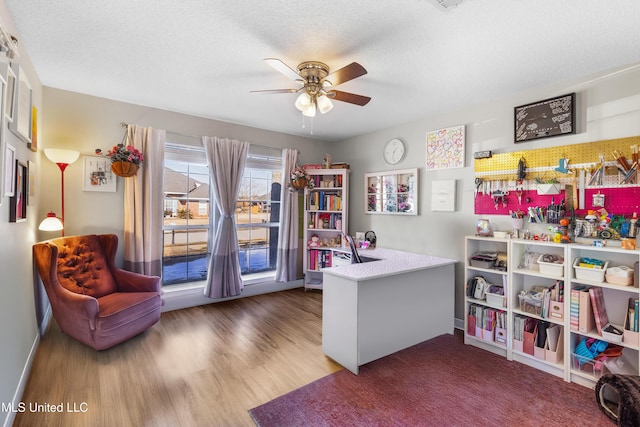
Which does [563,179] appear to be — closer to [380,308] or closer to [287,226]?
[380,308]

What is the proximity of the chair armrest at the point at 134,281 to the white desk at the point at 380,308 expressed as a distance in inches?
72.3

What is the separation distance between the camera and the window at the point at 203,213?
12.6ft

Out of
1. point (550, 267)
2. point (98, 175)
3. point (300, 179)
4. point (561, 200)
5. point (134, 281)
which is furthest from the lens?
point (300, 179)

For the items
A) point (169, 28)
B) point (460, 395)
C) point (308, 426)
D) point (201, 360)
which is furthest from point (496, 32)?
point (201, 360)

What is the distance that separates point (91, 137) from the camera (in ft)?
10.3

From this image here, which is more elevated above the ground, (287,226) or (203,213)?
(203,213)

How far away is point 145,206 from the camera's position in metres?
3.37

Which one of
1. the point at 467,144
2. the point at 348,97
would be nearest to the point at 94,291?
the point at 348,97

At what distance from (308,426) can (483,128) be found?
318 centimetres

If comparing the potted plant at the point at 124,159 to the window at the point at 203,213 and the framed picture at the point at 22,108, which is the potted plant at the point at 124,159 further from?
the framed picture at the point at 22,108

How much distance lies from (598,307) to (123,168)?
4574mm

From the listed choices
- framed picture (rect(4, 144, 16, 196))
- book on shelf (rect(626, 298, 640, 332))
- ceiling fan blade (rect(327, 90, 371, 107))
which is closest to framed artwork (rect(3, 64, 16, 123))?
framed picture (rect(4, 144, 16, 196))

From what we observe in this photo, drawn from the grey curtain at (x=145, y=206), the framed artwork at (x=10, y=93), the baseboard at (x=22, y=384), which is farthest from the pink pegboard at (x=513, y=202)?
the baseboard at (x=22, y=384)

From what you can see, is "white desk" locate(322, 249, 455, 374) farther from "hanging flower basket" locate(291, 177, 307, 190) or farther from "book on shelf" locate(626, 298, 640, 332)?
"hanging flower basket" locate(291, 177, 307, 190)
